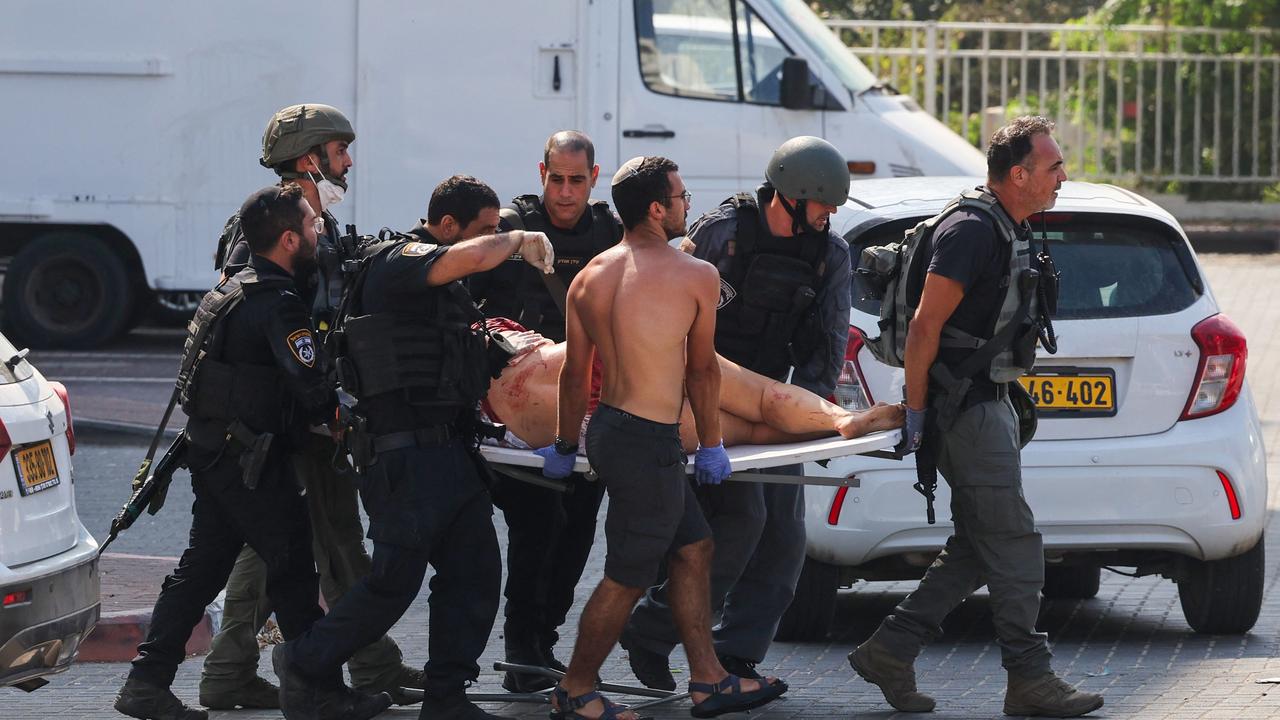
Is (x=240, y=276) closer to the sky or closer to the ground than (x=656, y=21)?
closer to the ground

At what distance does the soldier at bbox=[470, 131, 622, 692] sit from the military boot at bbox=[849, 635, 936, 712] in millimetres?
1039

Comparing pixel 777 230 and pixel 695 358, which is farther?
pixel 777 230

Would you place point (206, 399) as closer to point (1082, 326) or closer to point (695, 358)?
A: point (695, 358)

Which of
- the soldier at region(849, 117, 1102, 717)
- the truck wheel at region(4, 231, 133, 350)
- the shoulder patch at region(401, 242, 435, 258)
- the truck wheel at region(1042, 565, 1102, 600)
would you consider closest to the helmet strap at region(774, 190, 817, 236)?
the soldier at region(849, 117, 1102, 717)

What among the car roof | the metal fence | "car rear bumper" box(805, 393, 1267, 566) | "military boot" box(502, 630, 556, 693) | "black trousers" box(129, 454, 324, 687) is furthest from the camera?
the metal fence

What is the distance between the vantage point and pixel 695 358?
5367 millimetres

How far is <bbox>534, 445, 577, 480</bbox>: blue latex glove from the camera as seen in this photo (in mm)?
5387

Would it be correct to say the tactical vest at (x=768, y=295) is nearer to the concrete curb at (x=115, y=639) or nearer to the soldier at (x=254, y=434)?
the soldier at (x=254, y=434)

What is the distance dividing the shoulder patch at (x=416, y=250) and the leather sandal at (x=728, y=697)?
57.8 inches

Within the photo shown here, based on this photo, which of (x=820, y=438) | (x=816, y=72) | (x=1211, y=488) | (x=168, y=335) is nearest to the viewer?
(x=820, y=438)

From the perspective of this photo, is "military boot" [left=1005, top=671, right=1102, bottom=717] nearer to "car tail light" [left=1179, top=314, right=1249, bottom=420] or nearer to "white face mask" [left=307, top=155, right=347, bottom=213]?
"car tail light" [left=1179, top=314, right=1249, bottom=420]

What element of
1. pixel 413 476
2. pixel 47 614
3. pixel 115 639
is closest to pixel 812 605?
pixel 413 476

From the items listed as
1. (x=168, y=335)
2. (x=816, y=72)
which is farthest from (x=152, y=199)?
(x=816, y=72)

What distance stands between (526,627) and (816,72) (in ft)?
23.8
